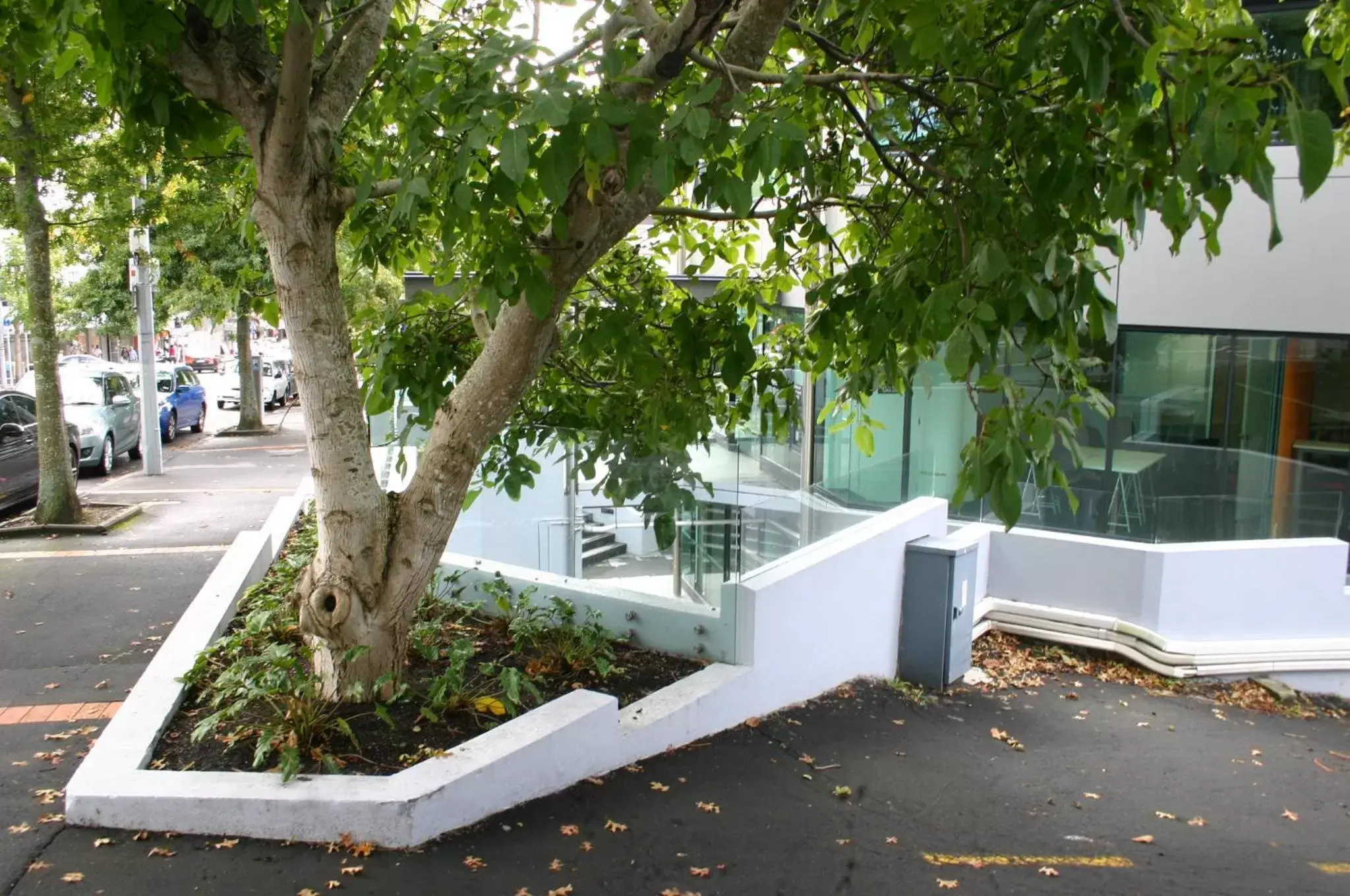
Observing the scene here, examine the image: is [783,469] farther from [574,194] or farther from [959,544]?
[574,194]

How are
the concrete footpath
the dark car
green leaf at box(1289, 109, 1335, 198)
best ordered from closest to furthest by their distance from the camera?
green leaf at box(1289, 109, 1335, 198) < the concrete footpath < the dark car

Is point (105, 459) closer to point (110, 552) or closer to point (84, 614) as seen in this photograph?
point (110, 552)

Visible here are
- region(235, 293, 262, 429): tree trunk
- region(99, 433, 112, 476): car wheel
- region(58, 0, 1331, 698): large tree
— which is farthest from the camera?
region(235, 293, 262, 429): tree trunk

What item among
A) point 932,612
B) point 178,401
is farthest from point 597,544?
point 178,401

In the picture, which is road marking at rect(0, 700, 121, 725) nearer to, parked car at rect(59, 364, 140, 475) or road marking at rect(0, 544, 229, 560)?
road marking at rect(0, 544, 229, 560)

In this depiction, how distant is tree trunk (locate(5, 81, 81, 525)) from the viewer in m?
11.4

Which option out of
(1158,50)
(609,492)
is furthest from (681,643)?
(1158,50)

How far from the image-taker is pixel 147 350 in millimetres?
18125

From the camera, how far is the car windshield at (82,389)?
19359 millimetres

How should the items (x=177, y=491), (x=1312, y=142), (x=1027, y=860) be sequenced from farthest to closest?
(x=177, y=491)
(x=1027, y=860)
(x=1312, y=142)

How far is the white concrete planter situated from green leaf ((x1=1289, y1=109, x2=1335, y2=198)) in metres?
3.84

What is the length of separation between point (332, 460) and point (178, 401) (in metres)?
22.8

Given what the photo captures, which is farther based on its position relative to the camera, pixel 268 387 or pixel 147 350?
pixel 268 387

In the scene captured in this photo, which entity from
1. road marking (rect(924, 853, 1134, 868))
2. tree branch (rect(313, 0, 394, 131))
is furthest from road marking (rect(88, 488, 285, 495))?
road marking (rect(924, 853, 1134, 868))
